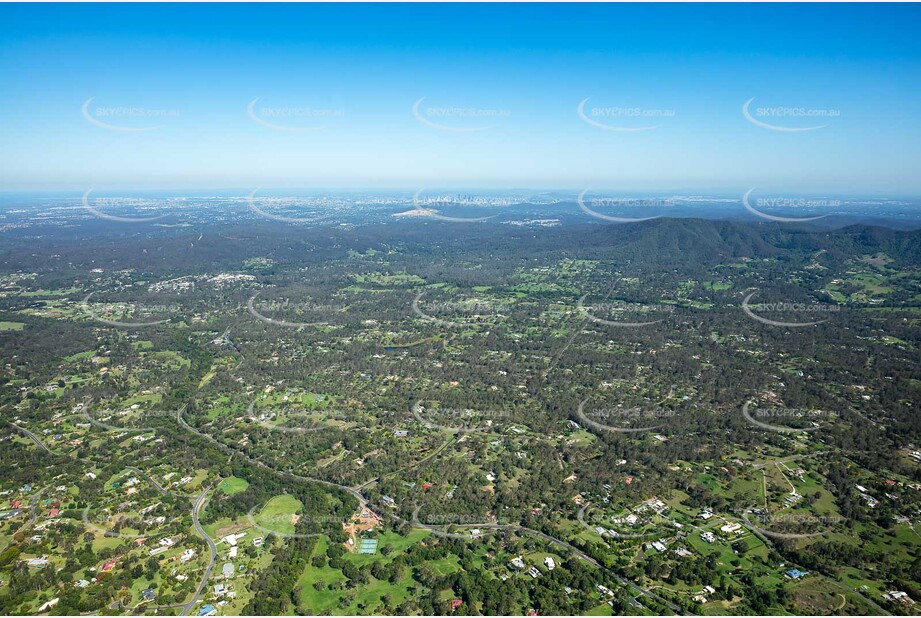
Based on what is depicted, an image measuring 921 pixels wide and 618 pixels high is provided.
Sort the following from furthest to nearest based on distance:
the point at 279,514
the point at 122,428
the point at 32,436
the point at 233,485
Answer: the point at 122,428, the point at 32,436, the point at 233,485, the point at 279,514

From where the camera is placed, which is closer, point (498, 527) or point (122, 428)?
point (498, 527)

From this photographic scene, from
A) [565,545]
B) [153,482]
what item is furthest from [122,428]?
[565,545]

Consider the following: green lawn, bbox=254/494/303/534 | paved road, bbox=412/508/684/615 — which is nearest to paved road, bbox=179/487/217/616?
green lawn, bbox=254/494/303/534

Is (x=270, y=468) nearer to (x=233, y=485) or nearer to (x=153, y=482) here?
(x=233, y=485)

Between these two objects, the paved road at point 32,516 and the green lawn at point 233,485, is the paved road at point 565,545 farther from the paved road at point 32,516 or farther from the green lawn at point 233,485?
the paved road at point 32,516

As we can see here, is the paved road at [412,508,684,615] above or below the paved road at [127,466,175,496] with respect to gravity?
above

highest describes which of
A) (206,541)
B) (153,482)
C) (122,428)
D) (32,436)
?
(206,541)

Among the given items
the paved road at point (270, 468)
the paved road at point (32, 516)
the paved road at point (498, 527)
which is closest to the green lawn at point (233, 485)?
the paved road at point (498, 527)

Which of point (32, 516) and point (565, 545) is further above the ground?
point (565, 545)

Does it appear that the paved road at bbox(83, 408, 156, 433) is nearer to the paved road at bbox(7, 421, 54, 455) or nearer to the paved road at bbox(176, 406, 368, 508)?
the paved road at bbox(176, 406, 368, 508)
